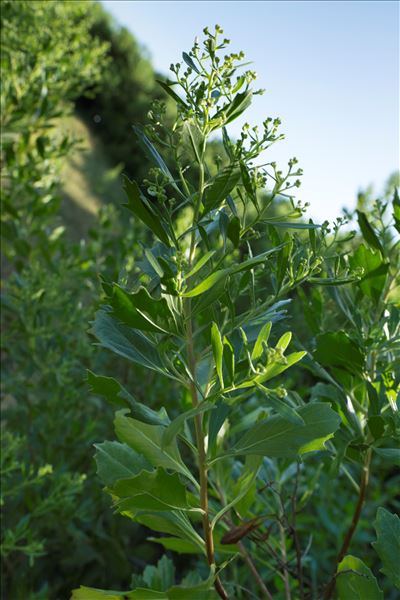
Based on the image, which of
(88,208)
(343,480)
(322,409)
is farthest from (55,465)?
(88,208)

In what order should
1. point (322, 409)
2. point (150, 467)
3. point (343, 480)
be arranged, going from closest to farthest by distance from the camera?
point (322, 409) < point (150, 467) < point (343, 480)

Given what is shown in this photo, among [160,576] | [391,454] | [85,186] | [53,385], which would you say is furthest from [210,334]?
[85,186]

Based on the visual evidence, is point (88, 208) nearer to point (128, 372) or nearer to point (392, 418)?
point (128, 372)

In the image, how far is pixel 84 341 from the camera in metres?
2.71

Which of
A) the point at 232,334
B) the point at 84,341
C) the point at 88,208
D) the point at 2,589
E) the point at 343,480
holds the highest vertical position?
the point at 88,208

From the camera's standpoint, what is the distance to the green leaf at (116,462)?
0.93 meters

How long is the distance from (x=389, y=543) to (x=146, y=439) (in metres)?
0.39

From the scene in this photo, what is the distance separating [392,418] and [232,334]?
0.91ft

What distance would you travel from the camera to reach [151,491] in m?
0.83

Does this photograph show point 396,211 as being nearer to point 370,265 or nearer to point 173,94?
point 370,265

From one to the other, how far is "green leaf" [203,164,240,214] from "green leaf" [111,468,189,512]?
0.36m

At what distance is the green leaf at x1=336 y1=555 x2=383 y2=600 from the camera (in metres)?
0.92

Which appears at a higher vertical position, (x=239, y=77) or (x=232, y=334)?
(x=239, y=77)

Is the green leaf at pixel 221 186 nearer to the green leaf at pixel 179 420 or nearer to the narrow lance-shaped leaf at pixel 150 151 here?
the narrow lance-shaped leaf at pixel 150 151
